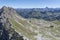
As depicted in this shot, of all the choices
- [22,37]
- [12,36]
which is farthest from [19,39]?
[12,36]

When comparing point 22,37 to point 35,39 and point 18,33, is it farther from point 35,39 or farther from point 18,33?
point 35,39

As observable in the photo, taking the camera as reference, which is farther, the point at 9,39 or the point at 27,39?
the point at 9,39

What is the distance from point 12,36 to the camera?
639 feet

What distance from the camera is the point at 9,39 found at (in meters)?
198

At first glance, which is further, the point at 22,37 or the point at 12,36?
the point at 12,36

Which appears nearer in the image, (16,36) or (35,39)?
(16,36)

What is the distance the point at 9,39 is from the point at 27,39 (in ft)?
97.3

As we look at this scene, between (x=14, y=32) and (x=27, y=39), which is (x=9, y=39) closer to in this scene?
(x=14, y=32)

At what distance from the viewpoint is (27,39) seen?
18012 centimetres

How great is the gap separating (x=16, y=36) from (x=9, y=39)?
1602 centimetres

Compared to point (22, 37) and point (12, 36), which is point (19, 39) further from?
point (12, 36)

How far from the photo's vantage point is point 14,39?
188750mm

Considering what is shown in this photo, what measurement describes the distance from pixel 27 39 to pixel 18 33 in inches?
585

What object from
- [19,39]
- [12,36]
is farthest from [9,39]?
[19,39]
